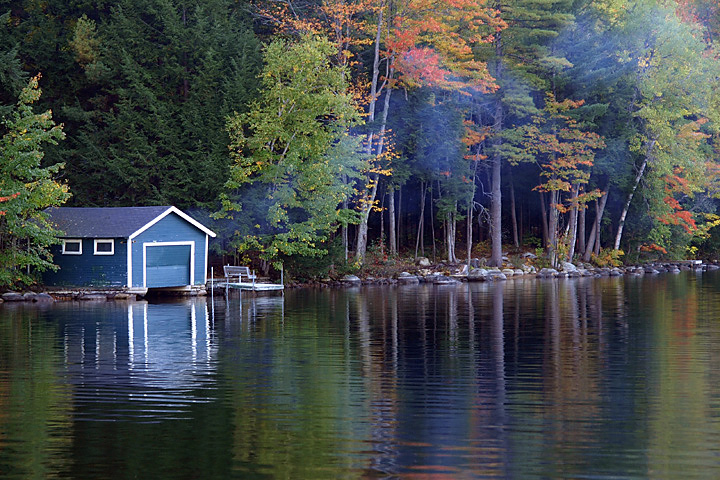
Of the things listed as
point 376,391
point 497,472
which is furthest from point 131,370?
point 497,472

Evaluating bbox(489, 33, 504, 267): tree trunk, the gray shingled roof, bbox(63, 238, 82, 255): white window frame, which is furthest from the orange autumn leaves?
bbox(63, 238, 82, 255): white window frame

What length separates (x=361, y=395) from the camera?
54.0 feet

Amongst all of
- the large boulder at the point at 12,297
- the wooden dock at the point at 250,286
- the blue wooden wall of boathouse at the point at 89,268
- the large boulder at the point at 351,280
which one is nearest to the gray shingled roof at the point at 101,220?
the blue wooden wall of boathouse at the point at 89,268

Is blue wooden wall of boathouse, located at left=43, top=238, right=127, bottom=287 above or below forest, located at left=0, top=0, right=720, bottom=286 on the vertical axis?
below

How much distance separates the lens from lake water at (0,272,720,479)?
11.9m

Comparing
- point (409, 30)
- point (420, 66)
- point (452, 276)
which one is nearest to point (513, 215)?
point (452, 276)

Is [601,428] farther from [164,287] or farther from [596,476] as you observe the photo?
[164,287]

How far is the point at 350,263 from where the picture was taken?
47.8 metres

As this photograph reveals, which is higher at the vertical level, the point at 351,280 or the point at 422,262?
the point at 422,262

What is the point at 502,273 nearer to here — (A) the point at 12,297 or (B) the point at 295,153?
(B) the point at 295,153

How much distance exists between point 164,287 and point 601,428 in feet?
96.3

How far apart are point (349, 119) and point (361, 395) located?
29762 mm

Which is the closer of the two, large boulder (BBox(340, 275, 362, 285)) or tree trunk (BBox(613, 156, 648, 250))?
large boulder (BBox(340, 275, 362, 285))

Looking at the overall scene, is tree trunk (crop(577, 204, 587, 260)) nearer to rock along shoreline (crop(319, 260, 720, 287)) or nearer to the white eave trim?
rock along shoreline (crop(319, 260, 720, 287))
